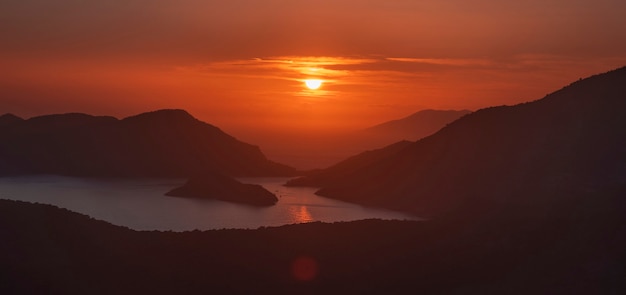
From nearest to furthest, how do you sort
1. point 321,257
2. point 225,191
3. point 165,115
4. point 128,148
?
point 321,257 → point 225,191 → point 128,148 → point 165,115

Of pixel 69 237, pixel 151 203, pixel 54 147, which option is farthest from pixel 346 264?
pixel 54 147

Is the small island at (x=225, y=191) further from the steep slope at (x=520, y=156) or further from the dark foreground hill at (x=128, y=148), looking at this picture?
the dark foreground hill at (x=128, y=148)

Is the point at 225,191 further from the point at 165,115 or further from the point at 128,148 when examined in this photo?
the point at 165,115

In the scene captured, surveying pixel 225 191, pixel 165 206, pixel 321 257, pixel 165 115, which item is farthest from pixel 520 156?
pixel 165 115

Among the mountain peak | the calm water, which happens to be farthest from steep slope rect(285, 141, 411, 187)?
the mountain peak

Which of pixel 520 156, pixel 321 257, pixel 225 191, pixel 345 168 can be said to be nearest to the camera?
pixel 321 257

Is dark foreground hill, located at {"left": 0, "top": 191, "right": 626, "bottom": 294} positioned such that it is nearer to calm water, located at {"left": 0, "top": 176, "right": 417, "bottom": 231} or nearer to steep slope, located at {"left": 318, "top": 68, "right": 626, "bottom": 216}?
steep slope, located at {"left": 318, "top": 68, "right": 626, "bottom": 216}

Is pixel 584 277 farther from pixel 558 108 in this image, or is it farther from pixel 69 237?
pixel 558 108
